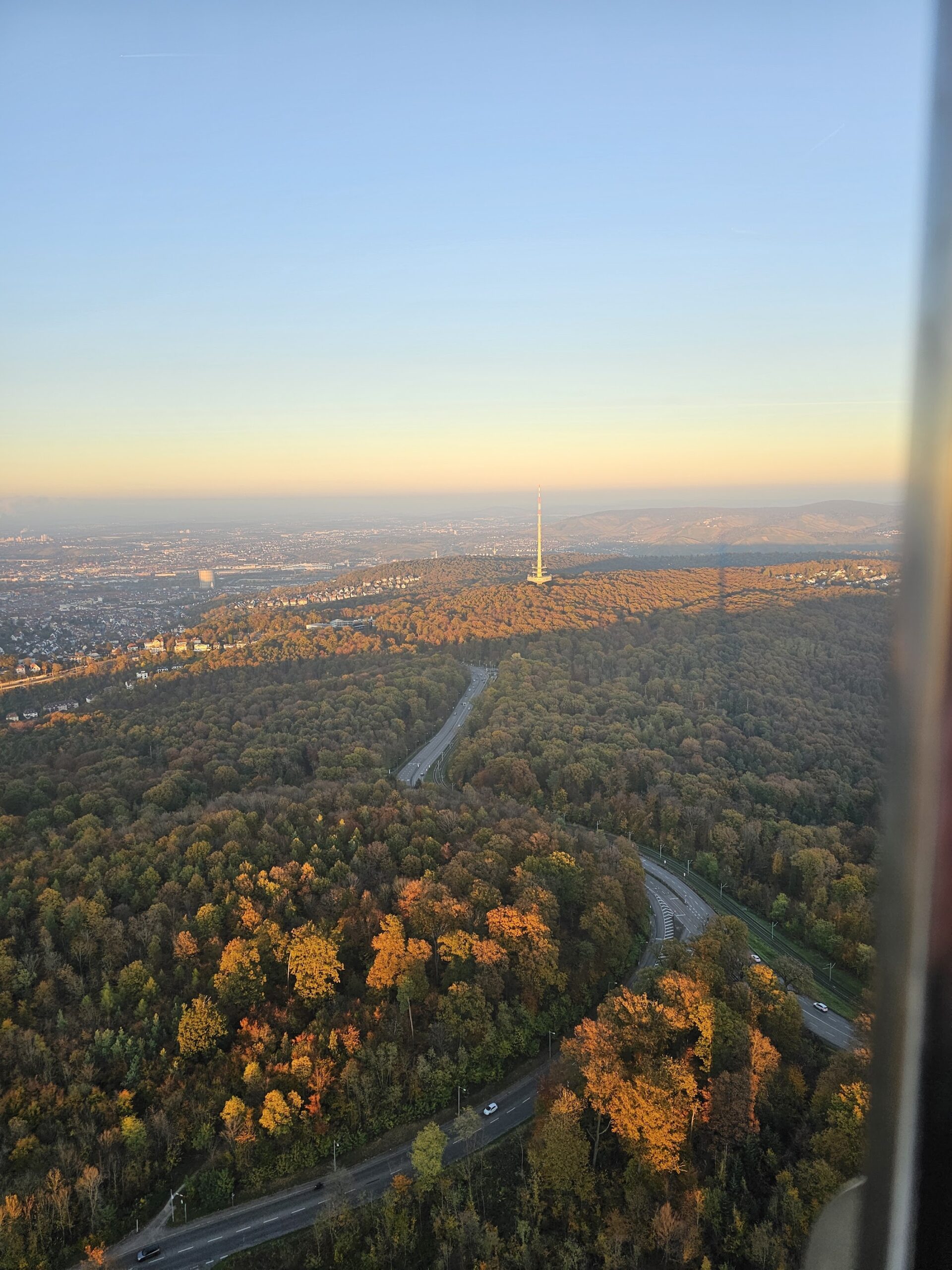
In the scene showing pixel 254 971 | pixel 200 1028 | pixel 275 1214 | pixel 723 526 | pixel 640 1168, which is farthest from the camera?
pixel 723 526

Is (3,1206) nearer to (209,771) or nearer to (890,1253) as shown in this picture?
(890,1253)

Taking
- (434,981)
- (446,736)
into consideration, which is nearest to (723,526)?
(446,736)

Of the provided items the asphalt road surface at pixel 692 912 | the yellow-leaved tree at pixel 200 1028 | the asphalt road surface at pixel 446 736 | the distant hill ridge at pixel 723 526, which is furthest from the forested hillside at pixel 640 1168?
the distant hill ridge at pixel 723 526

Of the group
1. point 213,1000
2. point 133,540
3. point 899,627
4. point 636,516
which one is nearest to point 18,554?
point 133,540

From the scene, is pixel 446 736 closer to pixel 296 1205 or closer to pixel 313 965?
pixel 313 965

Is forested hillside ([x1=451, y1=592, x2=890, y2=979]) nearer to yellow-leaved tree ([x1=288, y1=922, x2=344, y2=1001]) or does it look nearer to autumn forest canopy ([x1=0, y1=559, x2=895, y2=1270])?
autumn forest canopy ([x1=0, y1=559, x2=895, y2=1270])

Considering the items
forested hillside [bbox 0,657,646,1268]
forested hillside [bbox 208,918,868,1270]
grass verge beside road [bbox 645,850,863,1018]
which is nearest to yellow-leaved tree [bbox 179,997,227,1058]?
forested hillside [bbox 0,657,646,1268]
